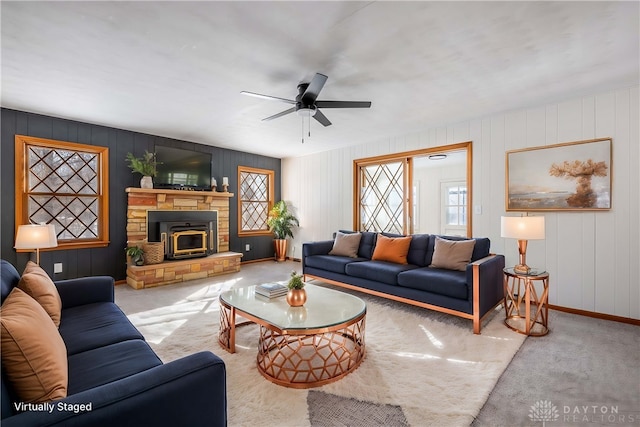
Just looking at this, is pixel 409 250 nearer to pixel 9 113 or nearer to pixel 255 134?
pixel 255 134

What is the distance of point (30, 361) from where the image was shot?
1.03 m

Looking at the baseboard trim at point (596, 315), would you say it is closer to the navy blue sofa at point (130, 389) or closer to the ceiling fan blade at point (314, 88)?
the ceiling fan blade at point (314, 88)

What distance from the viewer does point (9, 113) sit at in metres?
3.69

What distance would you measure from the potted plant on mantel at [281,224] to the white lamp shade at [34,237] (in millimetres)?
4013

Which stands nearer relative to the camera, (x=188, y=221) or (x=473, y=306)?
(x=473, y=306)

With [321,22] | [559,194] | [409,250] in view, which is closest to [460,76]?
[321,22]

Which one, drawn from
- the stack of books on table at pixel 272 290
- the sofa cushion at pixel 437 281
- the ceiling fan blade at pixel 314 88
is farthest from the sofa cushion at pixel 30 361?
the sofa cushion at pixel 437 281

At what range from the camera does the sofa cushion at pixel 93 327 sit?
1.62 metres

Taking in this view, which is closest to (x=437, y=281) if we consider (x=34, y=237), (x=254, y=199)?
(x=34, y=237)

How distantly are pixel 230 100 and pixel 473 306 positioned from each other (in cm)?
331

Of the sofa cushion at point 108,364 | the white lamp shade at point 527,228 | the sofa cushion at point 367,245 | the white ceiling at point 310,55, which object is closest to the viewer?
the sofa cushion at point 108,364

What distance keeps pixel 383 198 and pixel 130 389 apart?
15.6 feet

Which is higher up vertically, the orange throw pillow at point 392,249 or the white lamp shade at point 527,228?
the white lamp shade at point 527,228

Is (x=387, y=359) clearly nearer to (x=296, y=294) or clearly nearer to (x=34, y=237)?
(x=296, y=294)
